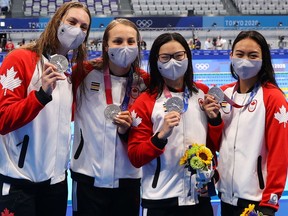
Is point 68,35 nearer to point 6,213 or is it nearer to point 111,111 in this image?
point 111,111

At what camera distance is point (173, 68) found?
2145 mm

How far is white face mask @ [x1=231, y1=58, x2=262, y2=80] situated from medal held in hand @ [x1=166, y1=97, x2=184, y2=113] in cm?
40

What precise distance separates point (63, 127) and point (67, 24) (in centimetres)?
56

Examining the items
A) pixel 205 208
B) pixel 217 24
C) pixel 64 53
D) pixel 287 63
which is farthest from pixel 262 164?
pixel 217 24

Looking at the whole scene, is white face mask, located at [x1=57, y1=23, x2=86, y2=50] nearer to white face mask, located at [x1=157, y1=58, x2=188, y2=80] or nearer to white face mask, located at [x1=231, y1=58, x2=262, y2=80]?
white face mask, located at [x1=157, y1=58, x2=188, y2=80]

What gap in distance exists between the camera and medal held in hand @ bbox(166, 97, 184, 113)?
2.02 m

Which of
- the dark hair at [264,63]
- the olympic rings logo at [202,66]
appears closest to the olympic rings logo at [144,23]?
the olympic rings logo at [202,66]

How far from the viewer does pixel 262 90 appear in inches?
84.0

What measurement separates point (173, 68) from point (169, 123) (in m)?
0.33

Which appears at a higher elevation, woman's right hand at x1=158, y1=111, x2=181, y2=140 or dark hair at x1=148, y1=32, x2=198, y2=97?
→ dark hair at x1=148, y1=32, x2=198, y2=97

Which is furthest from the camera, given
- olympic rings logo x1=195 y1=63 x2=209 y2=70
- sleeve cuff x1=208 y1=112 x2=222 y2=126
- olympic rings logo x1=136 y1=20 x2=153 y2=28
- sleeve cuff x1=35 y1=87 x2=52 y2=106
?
olympic rings logo x1=136 y1=20 x2=153 y2=28

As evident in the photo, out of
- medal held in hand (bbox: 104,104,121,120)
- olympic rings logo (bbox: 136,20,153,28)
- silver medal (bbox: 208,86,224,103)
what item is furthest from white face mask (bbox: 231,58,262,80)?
olympic rings logo (bbox: 136,20,153,28)

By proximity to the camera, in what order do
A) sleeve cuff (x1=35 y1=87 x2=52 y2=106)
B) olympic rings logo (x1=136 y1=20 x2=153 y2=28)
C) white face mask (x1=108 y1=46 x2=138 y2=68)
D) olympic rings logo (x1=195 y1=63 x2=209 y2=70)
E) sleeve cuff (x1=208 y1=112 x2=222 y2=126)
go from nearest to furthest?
sleeve cuff (x1=35 y1=87 x2=52 y2=106)
sleeve cuff (x1=208 y1=112 x2=222 y2=126)
white face mask (x1=108 y1=46 x2=138 y2=68)
olympic rings logo (x1=195 y1=63 x2=209 y2=70)
olympic rings logo (x1=136 y1=20 x2=153 y2=28)

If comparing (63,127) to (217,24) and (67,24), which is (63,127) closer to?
(67,24)
